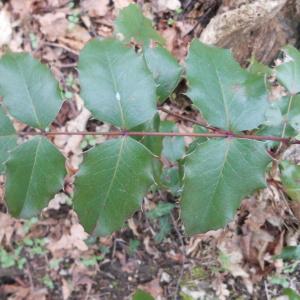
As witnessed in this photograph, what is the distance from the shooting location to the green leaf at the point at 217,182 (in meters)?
1.23

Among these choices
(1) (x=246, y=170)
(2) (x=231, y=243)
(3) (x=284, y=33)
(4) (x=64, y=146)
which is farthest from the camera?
(4) (x=64, y=146)

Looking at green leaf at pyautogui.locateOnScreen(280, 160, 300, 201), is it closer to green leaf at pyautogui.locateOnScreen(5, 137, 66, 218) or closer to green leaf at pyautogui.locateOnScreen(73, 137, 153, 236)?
green leaf at pyautogui.locateOnScreen(73, 137, 153, 236)

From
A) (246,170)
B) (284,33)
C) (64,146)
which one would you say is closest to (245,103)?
(246,170)

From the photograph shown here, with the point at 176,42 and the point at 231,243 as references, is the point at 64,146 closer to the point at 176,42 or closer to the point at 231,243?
the point at 176,42

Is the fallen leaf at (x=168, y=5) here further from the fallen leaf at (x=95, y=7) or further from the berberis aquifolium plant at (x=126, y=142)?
the berberis aquifolium plant at (x=126, y=142)

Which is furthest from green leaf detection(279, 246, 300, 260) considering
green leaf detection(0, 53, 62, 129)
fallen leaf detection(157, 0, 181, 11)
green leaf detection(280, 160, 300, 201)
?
fallen leaf detection(157, 0, 181, 11)

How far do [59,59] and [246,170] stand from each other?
2196mm

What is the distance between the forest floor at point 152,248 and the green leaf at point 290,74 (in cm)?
109

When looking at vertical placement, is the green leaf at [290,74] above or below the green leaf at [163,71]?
below

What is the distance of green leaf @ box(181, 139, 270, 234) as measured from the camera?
1229 mm

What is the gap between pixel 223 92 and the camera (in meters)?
1.31

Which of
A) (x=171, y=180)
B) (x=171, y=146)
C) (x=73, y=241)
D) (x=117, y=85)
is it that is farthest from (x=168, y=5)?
(x=117, y=85)

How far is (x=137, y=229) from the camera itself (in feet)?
9.17

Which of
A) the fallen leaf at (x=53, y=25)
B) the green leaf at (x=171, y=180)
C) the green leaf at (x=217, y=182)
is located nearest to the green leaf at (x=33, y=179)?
the green leaf at (x=217, y=182)
